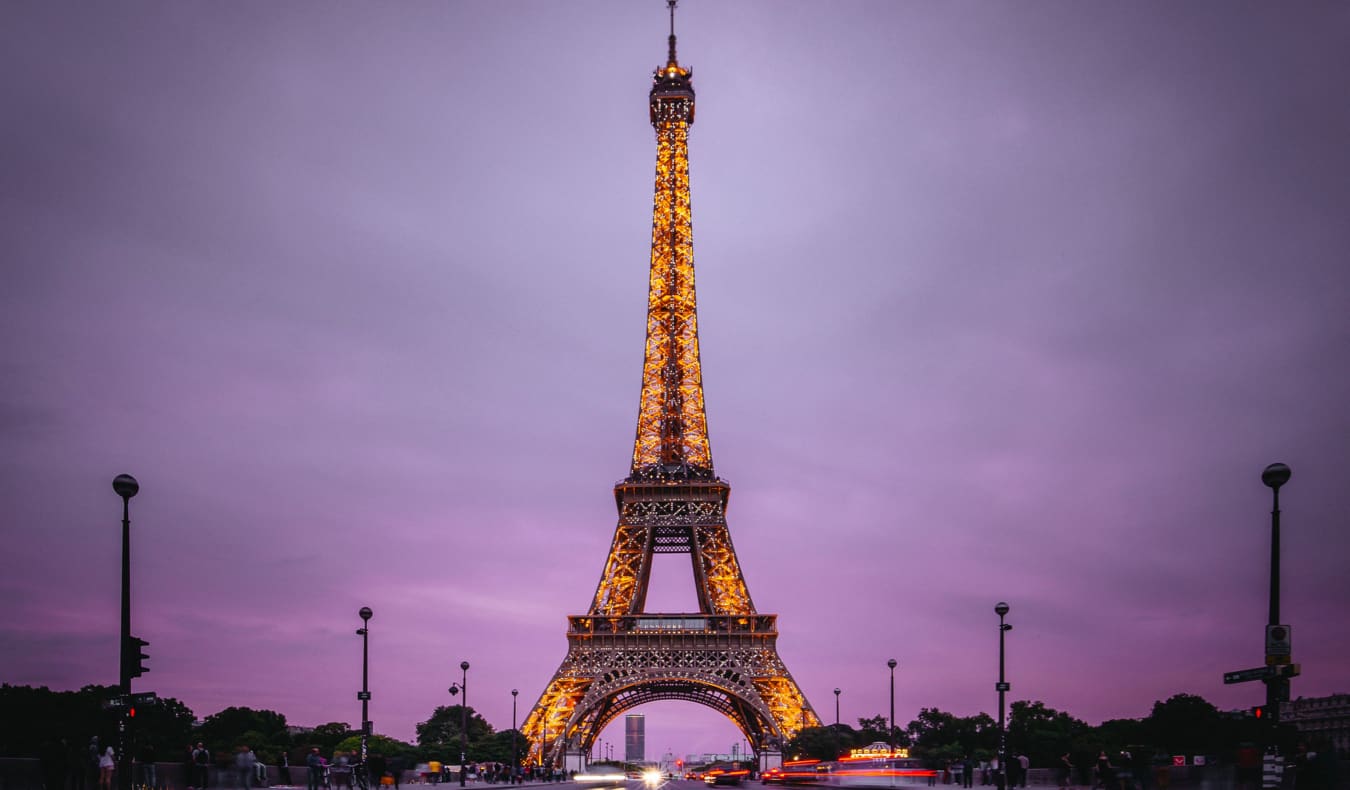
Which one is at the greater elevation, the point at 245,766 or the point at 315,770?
the point at 245,766

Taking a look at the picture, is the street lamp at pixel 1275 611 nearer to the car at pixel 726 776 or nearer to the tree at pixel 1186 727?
the car at pixel 726 776

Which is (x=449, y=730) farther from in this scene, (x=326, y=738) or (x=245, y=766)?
(x=245, y=766)

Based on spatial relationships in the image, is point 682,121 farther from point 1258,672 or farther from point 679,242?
point 1258,672

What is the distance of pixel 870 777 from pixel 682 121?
62242 millimetres

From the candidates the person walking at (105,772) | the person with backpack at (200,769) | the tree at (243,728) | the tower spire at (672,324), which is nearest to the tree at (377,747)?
→ the tree at (243,728)

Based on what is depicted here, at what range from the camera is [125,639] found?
71.3ft

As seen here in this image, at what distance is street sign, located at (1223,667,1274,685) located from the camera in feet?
65.5

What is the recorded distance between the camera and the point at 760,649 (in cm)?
8050

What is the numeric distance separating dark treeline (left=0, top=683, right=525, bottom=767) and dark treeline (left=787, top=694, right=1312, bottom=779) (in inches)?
934

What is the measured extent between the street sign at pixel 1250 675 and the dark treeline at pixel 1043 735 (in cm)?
5053

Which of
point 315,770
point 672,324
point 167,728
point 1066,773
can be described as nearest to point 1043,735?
point 672,324

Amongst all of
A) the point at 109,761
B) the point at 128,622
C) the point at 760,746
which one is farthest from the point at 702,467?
the point at 128,622

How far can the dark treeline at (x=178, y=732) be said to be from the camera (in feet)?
275

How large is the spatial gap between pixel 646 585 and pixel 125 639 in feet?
215
